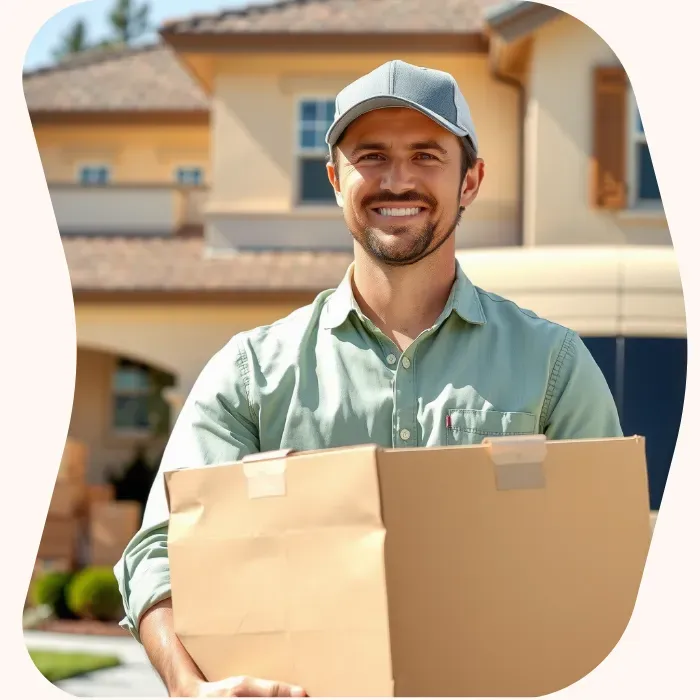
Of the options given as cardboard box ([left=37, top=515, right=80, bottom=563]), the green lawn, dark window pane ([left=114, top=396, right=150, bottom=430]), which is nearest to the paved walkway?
the green lawn

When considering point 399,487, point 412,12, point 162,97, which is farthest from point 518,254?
point 162,97

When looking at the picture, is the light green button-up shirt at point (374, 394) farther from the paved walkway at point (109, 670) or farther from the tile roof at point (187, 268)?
the tile roof at point (187, 268)

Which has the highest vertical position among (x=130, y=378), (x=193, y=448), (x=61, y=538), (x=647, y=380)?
(x=193, y=448)

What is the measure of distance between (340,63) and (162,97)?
2.94 meters

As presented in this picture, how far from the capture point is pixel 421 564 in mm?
1734

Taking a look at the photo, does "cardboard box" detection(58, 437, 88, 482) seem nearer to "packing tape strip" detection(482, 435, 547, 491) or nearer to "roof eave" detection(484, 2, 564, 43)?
"roof eave" detection(484, 2, 564, 43)

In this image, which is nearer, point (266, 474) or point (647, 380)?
point (266, 474)

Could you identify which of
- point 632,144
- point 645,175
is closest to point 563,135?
point 632,144

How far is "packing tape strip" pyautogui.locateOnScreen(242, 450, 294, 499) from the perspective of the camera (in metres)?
1.78

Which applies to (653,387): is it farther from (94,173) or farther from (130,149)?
(94,173)

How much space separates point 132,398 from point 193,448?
415 inches

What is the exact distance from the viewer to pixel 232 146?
9.81 meters

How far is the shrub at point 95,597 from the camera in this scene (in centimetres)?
949

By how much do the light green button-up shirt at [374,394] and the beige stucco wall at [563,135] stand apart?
485 centimetres
